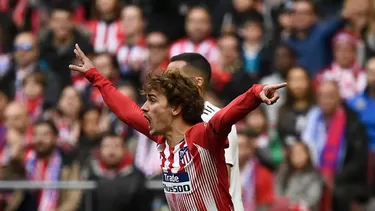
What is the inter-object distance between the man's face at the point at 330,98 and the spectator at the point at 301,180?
0.71m

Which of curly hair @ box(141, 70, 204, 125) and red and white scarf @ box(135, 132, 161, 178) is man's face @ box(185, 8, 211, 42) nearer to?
red and white scarf @ box(135, 132, 161, 178)

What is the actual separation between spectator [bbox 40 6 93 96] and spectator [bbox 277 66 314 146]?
3.51 metres

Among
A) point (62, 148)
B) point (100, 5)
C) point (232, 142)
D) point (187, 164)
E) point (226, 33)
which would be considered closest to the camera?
point (187, 164)

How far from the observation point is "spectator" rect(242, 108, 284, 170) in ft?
39.7

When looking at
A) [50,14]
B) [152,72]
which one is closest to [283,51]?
[50,14]

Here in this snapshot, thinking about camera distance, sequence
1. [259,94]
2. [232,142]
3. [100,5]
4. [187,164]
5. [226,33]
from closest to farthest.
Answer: [259,94], [187,164], [232,142], [226,33], [100,5]

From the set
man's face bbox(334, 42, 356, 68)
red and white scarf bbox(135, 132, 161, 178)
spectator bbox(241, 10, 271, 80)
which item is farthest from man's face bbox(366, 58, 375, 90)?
red and white scarf bbox(135, 132, 161, 178)

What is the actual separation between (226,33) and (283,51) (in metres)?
1.13

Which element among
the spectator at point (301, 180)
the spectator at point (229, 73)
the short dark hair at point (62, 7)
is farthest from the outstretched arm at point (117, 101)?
the short dark hair at point (62, 7)

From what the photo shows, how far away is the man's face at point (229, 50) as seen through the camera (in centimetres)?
1348

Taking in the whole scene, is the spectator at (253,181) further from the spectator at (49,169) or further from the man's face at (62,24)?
the man's face at (62,24)

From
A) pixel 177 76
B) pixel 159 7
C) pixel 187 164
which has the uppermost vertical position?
pixel 159 7

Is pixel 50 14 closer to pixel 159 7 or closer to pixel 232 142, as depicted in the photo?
pixel 159 7

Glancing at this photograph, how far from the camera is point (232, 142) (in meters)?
7.90
